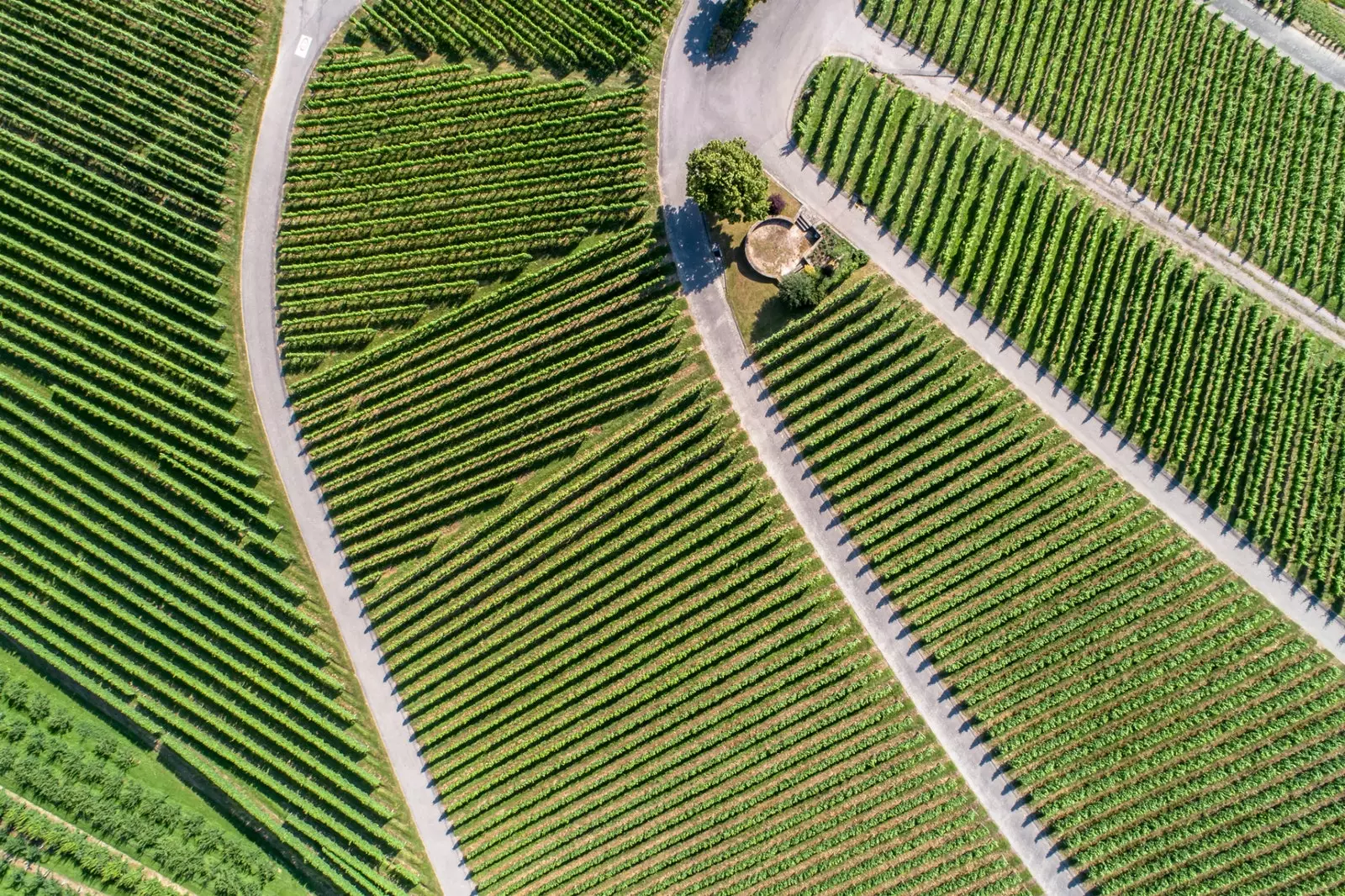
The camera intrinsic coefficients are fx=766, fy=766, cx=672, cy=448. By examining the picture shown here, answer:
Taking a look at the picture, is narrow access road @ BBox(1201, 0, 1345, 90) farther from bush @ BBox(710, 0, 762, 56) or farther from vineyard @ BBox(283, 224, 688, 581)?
vineyard @ BBox(283, 224, 688, 581)

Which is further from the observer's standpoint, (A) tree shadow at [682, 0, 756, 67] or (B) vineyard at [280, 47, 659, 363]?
(A) tree shadow at [682, 0, 756, 67]

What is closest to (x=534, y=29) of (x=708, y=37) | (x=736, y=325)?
(x=708, y=37)

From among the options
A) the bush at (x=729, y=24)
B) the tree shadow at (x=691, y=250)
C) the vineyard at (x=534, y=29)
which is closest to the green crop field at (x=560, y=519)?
the tree shadow at (x=691, y=250)

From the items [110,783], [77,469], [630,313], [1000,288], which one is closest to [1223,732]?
[1000,288]

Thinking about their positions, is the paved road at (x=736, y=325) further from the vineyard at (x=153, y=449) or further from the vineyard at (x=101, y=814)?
the vineyard at (x=101, y=814)

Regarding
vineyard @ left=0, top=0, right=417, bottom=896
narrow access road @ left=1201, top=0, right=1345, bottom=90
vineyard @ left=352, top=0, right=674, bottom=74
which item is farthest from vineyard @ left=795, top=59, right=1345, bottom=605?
vineyard @ left=0, top=0, right=417, bottom=896
